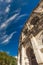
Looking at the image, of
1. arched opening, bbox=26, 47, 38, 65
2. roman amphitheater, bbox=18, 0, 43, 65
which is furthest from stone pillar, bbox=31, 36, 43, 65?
arched opening, bbox=26, 47, 38, 65

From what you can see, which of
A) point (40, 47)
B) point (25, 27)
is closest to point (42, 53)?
point (40, 47)

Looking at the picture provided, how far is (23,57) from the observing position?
103 feet

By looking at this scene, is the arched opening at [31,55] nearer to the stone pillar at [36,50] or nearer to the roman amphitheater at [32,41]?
→ the roman amphitheater at [32,41]

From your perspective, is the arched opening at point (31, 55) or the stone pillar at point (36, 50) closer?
the stone pillar at point (36, 50)

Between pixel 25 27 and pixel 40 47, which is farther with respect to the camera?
pixel 25 27

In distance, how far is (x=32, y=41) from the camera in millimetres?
29203

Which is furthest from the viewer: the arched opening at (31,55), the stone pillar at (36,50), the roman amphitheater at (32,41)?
the arched opening at (31,55)

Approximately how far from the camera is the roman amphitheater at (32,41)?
27828 millimetres

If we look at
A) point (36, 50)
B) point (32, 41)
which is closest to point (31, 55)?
point (32, 41)

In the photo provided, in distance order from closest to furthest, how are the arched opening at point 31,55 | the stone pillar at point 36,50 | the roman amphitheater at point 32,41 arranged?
the stone pillar at point 36,50 → the roman amphitheater at point 32,41 → the arched opening at point 31,55

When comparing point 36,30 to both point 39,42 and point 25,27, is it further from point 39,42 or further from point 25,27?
point 25,27

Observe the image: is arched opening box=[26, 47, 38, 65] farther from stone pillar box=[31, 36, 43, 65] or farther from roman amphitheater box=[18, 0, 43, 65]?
stone pillar box=[31, 36, 43, 65]

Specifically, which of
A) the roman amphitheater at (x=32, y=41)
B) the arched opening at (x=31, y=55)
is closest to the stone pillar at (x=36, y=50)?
the roman amphitheater at (x=32, y=41)

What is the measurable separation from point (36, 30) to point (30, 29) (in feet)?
6.56
